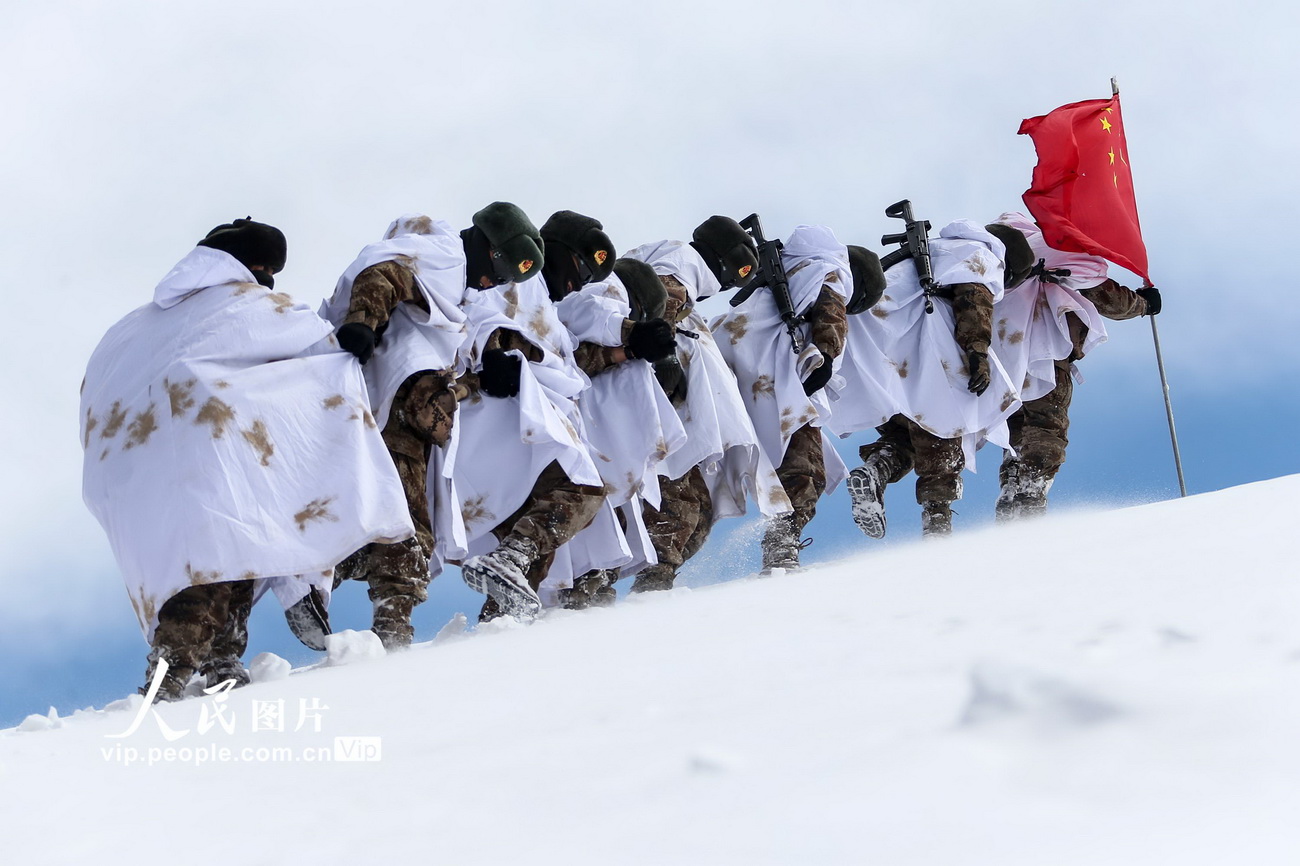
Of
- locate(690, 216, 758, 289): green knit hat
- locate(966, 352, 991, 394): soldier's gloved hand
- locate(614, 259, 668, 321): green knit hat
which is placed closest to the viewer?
locate(614, 259, 668, 321): green knit hat

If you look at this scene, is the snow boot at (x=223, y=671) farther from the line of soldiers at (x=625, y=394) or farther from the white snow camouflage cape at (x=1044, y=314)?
the white snow camouflage cape at (x=1044, y=314)

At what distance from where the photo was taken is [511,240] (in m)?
4.94

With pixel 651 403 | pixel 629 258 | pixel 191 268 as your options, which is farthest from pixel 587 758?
pixel 629 258

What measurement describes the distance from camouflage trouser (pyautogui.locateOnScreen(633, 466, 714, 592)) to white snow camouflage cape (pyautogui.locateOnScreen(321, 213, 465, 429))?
1.61 m

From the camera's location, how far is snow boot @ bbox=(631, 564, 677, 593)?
19.9 feet

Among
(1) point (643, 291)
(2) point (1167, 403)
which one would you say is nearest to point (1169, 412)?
(2) point (1167, 403)

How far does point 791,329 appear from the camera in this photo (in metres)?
6.48

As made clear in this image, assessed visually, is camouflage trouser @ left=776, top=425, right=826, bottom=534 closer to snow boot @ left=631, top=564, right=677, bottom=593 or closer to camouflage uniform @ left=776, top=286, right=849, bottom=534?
camouflage uniform @ left=776, top=286, right=849, bottom=534

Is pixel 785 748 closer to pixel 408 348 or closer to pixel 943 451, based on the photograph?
pixel 408 348

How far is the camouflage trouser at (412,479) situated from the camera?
4.44 metres

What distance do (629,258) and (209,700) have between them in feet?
10.4

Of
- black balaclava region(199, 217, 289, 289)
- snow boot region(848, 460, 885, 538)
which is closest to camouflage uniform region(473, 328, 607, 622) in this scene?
black balaclava region(199, 217, 289, 289)

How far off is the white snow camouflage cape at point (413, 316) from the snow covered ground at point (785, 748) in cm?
146

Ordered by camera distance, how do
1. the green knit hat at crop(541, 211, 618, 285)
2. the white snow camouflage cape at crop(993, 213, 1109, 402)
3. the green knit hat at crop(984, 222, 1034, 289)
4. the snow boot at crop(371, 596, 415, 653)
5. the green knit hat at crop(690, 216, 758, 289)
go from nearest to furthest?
the snow boot at crop(371, 596, 415, 653) < the green knit hat at crop(541, 211, 618, 285) < the green knit hat at crop(690, 216, 758, 289) < the green knit hat at crop(984, 222, 1034, 289) < the white snow camouflage cape at crop(993, 213, 1109, 402)
